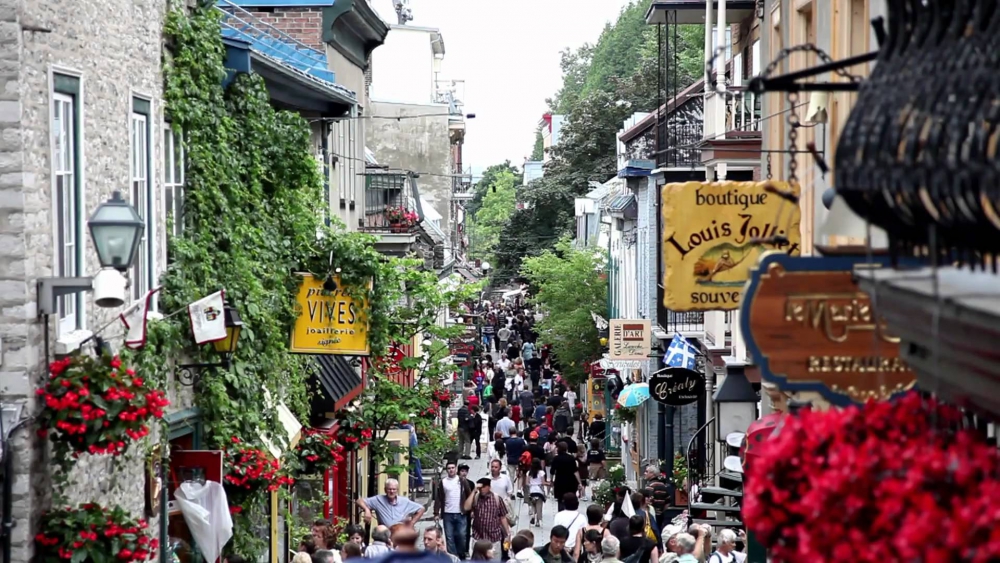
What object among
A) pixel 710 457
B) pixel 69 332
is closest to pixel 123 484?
pixel 69 332

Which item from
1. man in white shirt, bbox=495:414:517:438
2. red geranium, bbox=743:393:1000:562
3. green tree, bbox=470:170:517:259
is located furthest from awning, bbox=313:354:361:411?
green tree, bbox=470:170:517:259

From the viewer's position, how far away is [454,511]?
22.0 meters

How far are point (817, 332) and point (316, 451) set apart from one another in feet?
47.8

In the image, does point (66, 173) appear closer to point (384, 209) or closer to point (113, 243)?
point (113, 243)

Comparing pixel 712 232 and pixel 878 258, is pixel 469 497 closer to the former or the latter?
pixel 712 232

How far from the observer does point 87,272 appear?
12078mm

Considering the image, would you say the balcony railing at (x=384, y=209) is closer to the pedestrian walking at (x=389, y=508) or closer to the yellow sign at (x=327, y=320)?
the pedestrian walking at (x=389, y=508)

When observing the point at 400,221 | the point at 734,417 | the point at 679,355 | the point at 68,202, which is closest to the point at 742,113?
the point at 734,417

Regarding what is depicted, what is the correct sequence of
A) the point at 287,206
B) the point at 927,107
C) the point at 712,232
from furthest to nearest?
the point at 287,206 < the point at 712,232 < the point at 927,107

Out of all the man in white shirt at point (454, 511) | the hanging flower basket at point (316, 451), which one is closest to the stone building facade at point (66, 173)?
the hanging flower basket at point (316, 451)

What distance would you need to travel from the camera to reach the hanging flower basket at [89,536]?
1098cm

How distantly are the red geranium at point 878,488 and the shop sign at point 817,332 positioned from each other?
51 centimetres

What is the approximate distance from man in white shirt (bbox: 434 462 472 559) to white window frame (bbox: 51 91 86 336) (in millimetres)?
10558

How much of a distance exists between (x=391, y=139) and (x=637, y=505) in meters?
39.0
